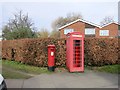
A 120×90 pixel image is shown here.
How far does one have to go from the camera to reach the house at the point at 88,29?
46.9 metres

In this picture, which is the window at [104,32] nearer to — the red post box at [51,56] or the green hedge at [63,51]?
the green hedge at [63,51]

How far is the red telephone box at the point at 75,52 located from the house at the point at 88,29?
34.8 meters

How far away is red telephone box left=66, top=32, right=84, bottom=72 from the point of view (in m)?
10.9

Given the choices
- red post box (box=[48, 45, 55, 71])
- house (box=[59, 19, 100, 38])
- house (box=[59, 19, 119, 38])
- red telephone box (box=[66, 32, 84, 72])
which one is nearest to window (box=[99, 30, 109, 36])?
house (box=[59, 19, 119, 38])

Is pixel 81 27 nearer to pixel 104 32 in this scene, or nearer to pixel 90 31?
pixel 90 31

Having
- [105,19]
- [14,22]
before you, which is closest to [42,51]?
[14,22]

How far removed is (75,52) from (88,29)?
36.7 m

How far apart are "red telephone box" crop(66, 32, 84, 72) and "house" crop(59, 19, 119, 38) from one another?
34792mm

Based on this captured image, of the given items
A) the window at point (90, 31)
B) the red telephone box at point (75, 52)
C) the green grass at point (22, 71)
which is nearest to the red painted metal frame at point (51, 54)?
the green grass at point (22, 71)

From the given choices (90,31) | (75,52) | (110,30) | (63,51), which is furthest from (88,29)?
(75,52)

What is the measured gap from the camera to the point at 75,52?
11.1m

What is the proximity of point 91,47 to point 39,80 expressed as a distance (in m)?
4.87

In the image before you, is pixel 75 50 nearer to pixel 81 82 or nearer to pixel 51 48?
pixel 51 48

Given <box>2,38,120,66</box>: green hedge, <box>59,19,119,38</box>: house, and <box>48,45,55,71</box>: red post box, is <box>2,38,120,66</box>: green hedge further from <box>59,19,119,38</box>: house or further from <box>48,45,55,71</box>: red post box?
<box>59,19,119,38</box>: house
